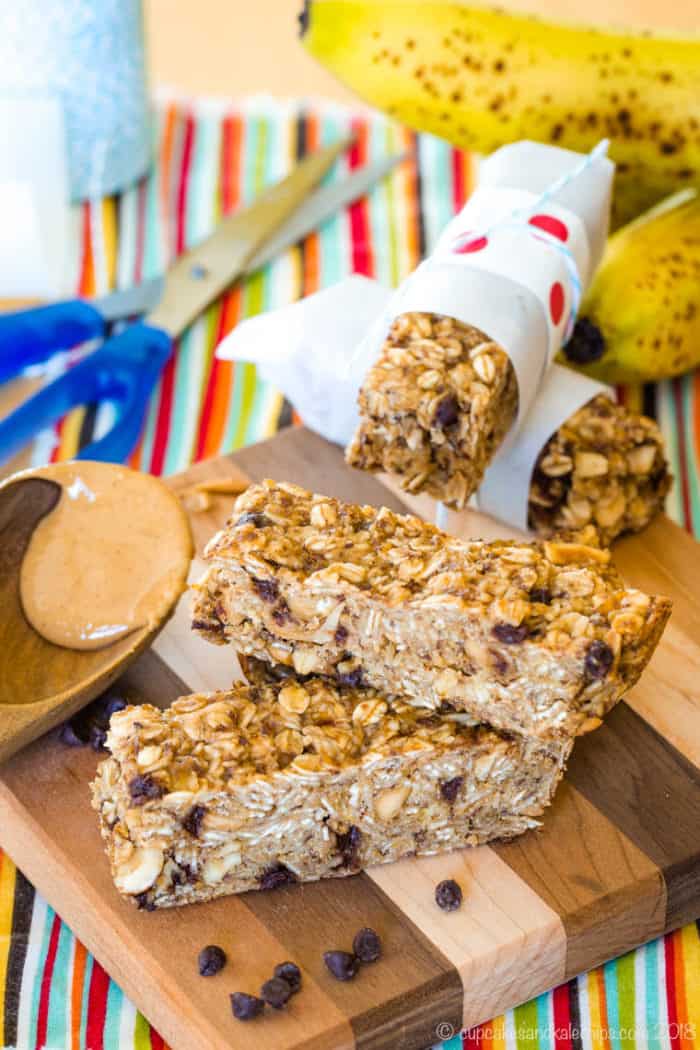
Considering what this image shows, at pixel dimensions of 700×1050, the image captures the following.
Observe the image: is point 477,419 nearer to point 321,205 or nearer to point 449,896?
point 449,896

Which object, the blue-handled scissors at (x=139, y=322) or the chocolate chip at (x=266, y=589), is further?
the blue-handled scissors at (x=139, y=322)

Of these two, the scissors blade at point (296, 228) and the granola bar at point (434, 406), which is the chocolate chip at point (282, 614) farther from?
the scissors blade at point (296, 228)

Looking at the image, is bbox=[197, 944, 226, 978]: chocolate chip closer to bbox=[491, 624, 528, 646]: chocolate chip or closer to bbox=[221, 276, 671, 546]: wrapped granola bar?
bbox=[491, 624, 528, 646]: chocolate chip

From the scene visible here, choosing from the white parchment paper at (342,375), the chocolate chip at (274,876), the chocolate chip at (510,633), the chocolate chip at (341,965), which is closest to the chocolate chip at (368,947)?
the chocolate chip at (341,965)

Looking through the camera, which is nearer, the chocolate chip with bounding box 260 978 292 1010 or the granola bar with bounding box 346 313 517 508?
the chocolate chip with bounding box 260 978 292 1010

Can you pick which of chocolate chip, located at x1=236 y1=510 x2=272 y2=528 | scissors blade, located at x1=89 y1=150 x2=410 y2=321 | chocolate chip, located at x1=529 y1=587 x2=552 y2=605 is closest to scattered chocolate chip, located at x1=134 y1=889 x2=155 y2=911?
chocolate chip, located at x1=236 y1=510 x2=272 y2=528

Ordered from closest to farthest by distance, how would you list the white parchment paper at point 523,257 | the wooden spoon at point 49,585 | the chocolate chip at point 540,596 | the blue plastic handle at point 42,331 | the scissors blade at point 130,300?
the chocolate chip at point 540,596
the wooden spoon at point 49,585
the white parchment paper at point 523,257
the blue plastic handle at point 42,331
the scissors blade at point 130,300

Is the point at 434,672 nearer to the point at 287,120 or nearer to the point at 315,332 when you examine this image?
the point at 315,332
